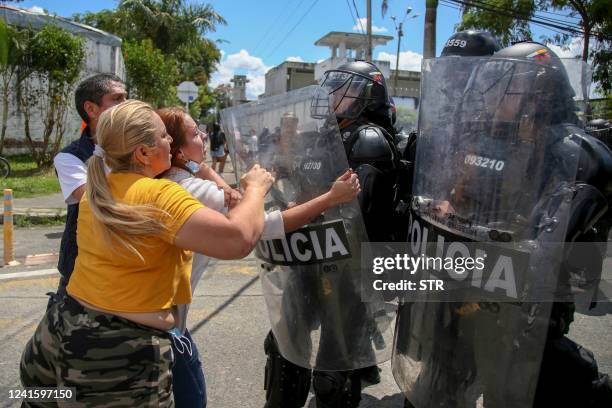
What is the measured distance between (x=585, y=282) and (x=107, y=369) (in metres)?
2.11

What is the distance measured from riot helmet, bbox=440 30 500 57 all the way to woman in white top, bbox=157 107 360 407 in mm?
1704

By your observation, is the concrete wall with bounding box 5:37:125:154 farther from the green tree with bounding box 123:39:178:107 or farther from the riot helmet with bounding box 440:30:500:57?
the riot helmet with bounding box 440:30:500:57

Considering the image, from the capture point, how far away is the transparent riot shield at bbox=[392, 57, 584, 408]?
5.37 feet

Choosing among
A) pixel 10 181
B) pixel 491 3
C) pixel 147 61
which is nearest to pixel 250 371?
pixel 10 181

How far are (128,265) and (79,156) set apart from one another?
1.09 m

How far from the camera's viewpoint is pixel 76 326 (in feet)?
5.10

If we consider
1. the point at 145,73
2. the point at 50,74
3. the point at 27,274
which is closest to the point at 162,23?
the point at 145,73

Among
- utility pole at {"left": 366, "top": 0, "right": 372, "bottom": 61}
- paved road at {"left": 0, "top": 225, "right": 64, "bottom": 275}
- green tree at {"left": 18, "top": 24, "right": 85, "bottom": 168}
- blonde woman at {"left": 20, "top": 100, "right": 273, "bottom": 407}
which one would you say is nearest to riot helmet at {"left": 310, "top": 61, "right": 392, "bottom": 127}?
blonde woman at {"left": 20, "top": 100, "right": 273, "bottom": 407}

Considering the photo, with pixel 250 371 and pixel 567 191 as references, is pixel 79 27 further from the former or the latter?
pixel 567 191

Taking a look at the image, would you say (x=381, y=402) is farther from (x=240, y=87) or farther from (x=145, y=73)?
(x=240, y=87)

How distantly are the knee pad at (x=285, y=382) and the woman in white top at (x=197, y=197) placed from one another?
2.27 feet

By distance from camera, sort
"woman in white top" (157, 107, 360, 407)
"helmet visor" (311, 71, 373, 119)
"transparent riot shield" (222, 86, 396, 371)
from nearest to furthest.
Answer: "woman in white top" (157, 107, 360, 407) → "transparent riot shield" (222, 86, 396, 371) → "helmet visor" (311, 71, 373, 119)

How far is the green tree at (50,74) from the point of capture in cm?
1295

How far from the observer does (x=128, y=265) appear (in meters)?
1.55
